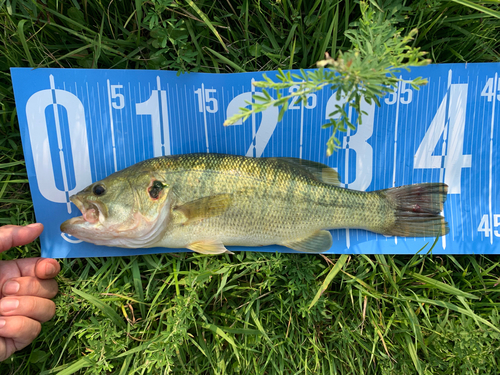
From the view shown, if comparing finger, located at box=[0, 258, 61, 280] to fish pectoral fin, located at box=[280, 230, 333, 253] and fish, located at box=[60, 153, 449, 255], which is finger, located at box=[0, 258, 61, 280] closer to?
fish, located at box=[60, 153, 449, 255]

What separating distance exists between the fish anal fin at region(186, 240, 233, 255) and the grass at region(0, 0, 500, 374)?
6.8 inches

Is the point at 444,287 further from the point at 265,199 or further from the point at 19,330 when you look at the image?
the point at 19,330

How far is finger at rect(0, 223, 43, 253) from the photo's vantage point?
272 centimetres

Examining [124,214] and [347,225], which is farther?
[347,225]

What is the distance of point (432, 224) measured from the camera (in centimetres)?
299

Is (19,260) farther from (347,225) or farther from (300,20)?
(300,20)

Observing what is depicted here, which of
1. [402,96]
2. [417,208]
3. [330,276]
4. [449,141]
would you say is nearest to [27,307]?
[330,276]

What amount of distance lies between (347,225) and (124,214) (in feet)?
6.55

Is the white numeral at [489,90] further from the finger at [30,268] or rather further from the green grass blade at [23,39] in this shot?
the finger at [30,268]

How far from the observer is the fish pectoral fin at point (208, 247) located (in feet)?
9.04

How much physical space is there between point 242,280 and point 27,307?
1.94 metres

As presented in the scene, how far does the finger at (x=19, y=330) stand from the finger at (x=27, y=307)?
0.13 feet

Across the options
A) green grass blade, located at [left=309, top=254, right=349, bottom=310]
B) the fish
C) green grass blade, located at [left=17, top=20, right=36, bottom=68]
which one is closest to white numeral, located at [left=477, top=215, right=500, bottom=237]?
the fish

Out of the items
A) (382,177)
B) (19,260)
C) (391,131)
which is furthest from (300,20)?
(19,260)
